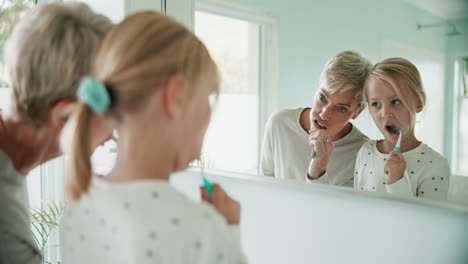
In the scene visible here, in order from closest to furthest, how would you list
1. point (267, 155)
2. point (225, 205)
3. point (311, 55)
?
point (225, 205) < point (311, 55) < point (267, 155)

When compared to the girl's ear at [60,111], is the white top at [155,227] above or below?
below

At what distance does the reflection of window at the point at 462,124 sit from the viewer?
2.87ft

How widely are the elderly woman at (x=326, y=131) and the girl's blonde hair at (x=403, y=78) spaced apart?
1.3 inches

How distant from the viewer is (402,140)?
93 centimetres

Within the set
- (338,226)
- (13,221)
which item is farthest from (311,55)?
(13,221)

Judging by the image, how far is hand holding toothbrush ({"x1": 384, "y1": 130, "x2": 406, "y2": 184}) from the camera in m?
0.94

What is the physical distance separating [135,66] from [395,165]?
66 centimetres

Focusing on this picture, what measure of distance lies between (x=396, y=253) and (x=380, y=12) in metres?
0.58

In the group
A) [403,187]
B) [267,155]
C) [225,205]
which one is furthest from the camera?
[267,155]

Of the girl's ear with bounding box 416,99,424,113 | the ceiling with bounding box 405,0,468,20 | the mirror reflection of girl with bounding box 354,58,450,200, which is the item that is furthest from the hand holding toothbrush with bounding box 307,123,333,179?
the ceiling with bounding box 405,0,468,20

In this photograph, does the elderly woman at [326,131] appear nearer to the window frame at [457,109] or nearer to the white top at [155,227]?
the window frame at [457,109]

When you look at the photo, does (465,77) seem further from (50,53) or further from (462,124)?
(50,53)

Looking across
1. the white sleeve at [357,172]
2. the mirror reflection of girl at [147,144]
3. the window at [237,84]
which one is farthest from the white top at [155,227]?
the window at [237,84]

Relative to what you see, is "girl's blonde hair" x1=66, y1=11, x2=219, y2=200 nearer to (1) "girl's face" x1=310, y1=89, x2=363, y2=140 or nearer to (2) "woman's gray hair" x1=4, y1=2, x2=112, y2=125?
(2) "woman's gray hair" x1=4, y1=2, x2=112, y2=125
